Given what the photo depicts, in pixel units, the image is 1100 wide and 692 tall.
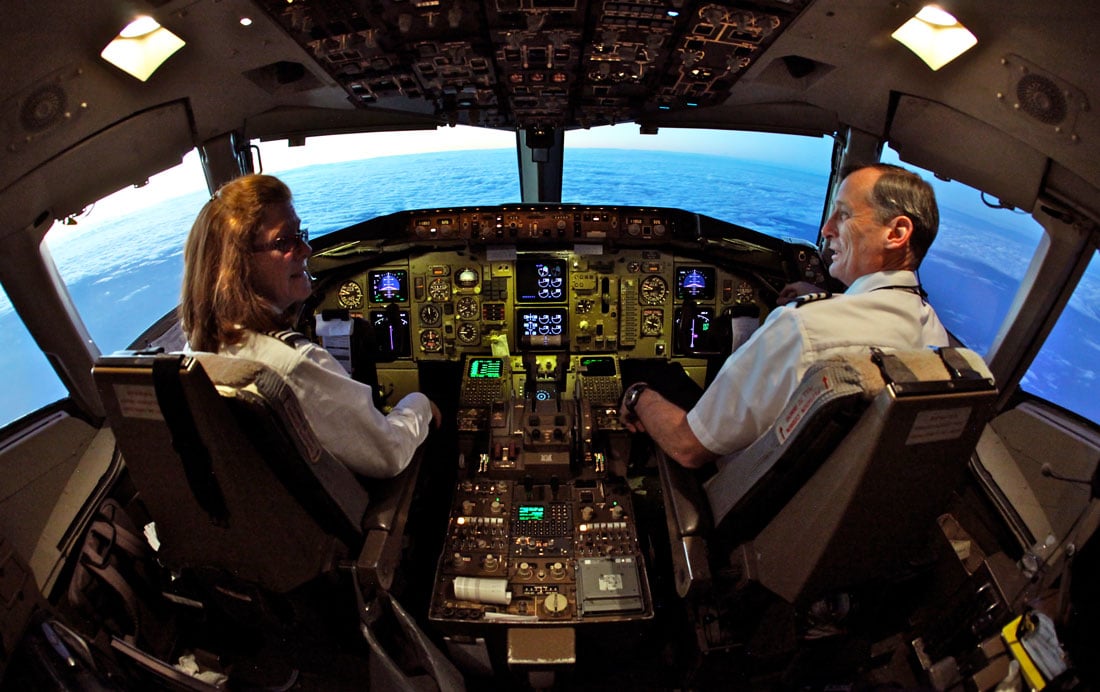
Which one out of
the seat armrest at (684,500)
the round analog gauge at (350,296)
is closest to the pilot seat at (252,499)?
the seat armrest at (684,500)

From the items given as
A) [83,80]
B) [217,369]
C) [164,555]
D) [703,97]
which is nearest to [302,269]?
[217,369]

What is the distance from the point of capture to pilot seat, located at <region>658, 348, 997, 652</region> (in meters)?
1.23

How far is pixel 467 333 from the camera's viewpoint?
3.50m

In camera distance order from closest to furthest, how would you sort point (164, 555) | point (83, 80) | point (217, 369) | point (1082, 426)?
point (217, 369), point (164, 555), point (83, 80), point (1082, 426)

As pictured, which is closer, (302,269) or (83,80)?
(302,269)

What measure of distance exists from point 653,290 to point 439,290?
1305mm

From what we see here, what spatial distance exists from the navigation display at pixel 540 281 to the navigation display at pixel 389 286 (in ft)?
2.27

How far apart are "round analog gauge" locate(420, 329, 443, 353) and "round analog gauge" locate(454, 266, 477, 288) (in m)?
0.35

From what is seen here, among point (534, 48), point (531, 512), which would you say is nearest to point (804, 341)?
point (531, 512)

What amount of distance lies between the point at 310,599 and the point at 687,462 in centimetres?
124

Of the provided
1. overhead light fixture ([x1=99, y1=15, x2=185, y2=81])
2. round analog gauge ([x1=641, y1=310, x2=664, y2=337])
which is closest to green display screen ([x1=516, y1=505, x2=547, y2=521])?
round analog gauge ([x1=641, y1=310, x2=664, y2=337])

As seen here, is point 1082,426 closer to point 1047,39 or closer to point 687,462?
point 1047,39

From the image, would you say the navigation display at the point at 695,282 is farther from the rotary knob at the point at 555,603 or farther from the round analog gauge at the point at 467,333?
the rotary knob at the point at 555,603

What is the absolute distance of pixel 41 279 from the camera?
242cm
